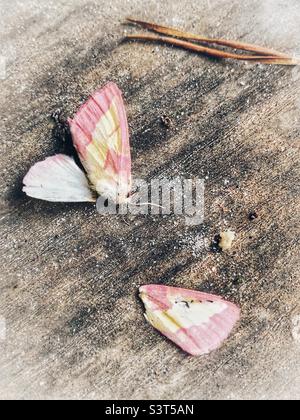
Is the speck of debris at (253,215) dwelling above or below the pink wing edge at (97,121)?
below

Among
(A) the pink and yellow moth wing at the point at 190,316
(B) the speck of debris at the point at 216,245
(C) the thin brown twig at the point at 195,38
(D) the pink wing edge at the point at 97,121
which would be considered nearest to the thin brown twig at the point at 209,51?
(C) the thin brown twig at the point at 195,38

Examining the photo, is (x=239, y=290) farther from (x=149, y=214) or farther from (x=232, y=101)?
(x=232, y=101)

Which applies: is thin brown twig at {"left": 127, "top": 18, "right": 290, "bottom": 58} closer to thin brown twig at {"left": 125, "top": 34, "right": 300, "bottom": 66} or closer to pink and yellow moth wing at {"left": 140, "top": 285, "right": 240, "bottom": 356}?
thin brown twig at {"left": 125, "top": 34, "right": 300, "bottom": 66}

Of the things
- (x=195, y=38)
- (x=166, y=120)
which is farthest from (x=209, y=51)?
(x=166, y=120)

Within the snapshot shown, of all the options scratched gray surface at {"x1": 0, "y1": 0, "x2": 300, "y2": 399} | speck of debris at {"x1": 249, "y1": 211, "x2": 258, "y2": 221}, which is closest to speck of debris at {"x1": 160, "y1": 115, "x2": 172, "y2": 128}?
scratched gray surface at {"x1": 0, "y1": 0, "x2": 300, "y2": 399}

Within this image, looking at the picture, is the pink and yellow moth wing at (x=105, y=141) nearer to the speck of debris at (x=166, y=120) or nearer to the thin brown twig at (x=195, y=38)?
the speck of debris at (x=166, y=120)

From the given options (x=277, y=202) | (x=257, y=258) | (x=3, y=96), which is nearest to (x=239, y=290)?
(x=257, y=258)

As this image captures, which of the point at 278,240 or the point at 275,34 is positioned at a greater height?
the point at 275,34
